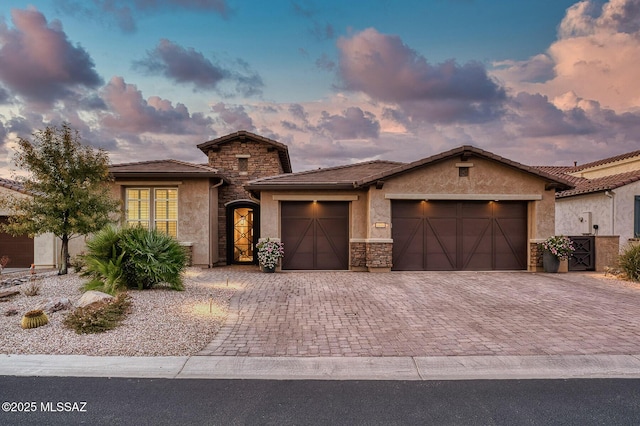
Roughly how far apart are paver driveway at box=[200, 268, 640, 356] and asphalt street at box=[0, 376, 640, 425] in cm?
88

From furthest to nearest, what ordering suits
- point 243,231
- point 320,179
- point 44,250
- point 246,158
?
point 246,158, point 243,231, point 44,250, point 320,179

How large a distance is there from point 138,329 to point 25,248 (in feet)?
40.0

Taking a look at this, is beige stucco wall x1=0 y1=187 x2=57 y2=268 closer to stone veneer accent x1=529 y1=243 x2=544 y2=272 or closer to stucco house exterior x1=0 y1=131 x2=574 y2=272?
stucco house exterior x1=0 y1=131 x2=574 y2=272

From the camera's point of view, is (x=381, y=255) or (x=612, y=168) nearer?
(x=381, y=255)

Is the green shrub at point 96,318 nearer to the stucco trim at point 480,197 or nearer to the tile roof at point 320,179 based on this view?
the tile roof at point 320,179

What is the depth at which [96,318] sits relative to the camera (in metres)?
5.42

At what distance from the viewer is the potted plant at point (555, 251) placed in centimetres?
1202

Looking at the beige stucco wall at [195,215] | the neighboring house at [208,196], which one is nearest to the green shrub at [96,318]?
the neighboring house at [208,196]

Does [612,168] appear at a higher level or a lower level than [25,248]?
higher

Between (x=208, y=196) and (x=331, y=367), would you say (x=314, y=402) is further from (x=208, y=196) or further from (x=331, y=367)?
(x=208, y=196)

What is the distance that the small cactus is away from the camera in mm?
5434

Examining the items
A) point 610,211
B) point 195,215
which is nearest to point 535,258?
point 610,211

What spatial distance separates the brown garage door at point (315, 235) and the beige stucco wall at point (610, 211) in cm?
1198

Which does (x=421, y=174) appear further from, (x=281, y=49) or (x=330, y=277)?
(x=281, y=49)
